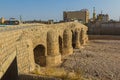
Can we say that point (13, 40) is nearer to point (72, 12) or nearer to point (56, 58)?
point (56, 58)

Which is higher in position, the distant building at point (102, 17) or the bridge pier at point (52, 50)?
the distant building at point (102, 17)

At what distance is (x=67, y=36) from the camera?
26.1 metres

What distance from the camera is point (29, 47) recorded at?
12.9 meters

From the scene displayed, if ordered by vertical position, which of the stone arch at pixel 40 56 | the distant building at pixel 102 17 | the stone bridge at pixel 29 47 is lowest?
the stone arch at pixel 40 56

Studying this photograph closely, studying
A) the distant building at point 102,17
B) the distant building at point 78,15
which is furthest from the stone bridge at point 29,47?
the distant building at point 78,15

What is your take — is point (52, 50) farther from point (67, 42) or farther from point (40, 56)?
point (67, 42)

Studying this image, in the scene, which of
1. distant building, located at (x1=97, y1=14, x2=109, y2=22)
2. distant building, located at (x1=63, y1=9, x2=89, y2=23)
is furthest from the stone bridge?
distant building, located at (x1=63, y1=9, x2=89, y2=23)

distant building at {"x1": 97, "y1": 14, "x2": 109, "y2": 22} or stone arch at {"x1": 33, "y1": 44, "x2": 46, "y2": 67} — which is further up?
distant building at {"x1": 97, "y1": 14, "x2": 109, "y2": 22}

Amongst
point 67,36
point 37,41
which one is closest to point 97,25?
point 67,36

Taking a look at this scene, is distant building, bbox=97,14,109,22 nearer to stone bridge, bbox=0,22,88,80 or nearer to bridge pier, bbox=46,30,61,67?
stone bridge, bbox=0,22,88,80

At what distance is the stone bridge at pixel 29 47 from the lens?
10.7m

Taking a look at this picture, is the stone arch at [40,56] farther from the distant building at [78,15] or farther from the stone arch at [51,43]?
the distant building at [78,15]

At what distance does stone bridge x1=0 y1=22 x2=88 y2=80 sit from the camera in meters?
10.7

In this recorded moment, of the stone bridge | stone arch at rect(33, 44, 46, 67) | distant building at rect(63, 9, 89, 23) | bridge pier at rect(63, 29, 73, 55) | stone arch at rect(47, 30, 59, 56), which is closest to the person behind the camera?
the stone bridge
